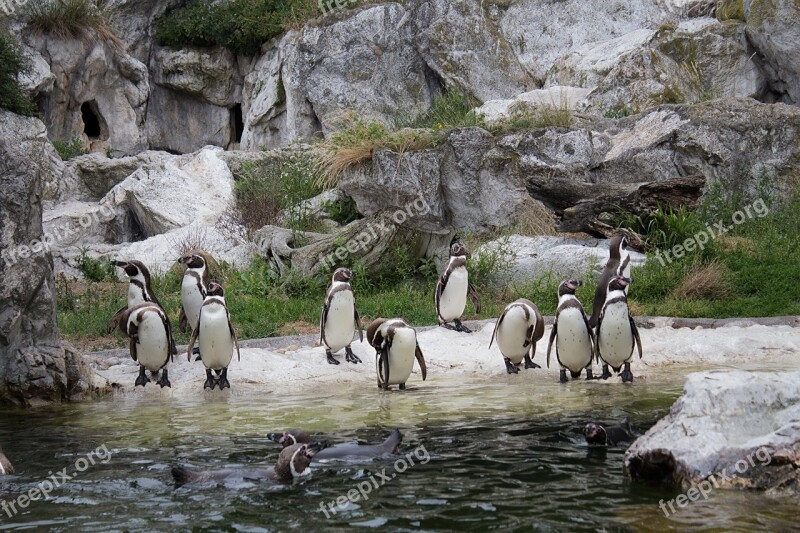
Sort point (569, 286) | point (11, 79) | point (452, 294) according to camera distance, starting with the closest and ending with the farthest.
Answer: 1. point (569, 286)
2. point (452, 294)
3. point (11, 79)

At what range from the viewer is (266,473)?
603 cm

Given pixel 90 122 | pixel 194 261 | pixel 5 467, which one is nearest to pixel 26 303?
pixel 194 261

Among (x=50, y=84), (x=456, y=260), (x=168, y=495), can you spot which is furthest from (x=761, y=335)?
(x=50, y=84)

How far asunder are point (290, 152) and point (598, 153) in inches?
265

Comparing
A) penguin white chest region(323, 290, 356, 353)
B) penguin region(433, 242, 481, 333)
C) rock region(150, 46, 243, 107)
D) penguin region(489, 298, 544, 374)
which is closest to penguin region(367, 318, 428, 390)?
penguin white chest region(323, 290, 356, 353)

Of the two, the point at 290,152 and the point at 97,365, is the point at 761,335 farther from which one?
the point at 290,152

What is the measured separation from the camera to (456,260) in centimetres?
1170

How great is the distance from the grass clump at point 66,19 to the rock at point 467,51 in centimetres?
735

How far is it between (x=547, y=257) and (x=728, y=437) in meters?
8.41

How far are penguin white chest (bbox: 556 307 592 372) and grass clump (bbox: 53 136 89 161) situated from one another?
1404 centimetres

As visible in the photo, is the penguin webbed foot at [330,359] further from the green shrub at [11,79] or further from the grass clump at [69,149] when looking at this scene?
the grass clump at [69,149]

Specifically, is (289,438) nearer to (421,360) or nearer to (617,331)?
(421,360)

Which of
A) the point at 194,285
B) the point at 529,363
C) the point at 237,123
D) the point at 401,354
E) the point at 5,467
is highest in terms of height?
the point at 237,123

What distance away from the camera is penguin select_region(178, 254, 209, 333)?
11.0m
